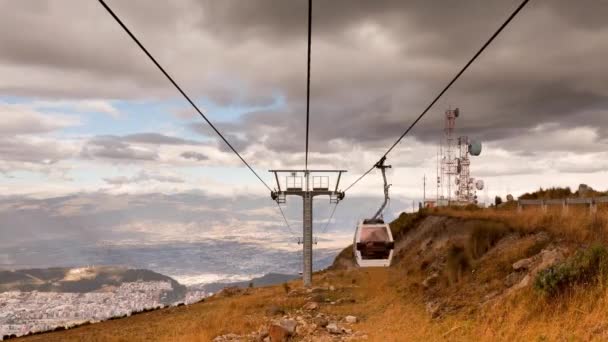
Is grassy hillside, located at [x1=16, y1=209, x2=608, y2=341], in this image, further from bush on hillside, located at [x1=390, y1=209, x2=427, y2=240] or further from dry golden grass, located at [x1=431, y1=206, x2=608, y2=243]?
bush on hillside, located at [x1=390, y1=209, x2=427, y2=240]

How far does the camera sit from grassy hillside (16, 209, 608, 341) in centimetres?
1412

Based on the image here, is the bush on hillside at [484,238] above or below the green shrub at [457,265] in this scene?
above

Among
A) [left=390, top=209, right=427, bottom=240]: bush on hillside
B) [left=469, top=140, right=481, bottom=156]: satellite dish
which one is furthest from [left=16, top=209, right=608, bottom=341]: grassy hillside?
[left=469, top=140, right=481, bottom=156]: satellite dish

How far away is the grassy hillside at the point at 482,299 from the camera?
46.3ft

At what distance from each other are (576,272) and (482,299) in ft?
16.2

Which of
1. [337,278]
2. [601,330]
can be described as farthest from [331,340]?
[337,278]

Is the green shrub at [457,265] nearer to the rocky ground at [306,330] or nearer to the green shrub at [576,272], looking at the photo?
the rocky ground at [306,330]

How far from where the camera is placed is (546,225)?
25.2 metres

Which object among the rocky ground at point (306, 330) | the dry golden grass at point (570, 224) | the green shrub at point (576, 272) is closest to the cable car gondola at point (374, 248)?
the rocky ground at point (306, 330)

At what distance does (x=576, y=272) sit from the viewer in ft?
49.5

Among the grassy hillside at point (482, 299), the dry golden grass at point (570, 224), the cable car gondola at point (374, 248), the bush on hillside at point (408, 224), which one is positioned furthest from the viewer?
the bush on hillside at point (408, 224)

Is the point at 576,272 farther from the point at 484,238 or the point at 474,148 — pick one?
the point at 474,148

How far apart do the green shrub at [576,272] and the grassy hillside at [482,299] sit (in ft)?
0.09

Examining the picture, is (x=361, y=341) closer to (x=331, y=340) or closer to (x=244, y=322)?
(x=331, y=340)
